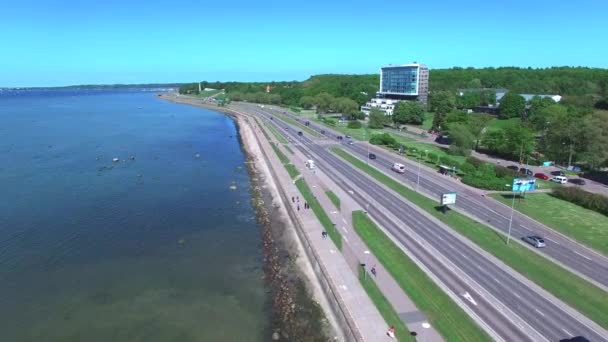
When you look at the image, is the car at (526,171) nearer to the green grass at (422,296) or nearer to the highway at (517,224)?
the highway at (517,224)

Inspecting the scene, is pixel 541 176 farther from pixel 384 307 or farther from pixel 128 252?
pixel 128 252

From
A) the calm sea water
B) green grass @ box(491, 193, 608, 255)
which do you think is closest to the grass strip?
the calm sea water

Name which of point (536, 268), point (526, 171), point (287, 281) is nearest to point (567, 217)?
point (536, 268)

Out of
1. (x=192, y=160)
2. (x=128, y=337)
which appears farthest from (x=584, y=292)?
(x=192, y=160)

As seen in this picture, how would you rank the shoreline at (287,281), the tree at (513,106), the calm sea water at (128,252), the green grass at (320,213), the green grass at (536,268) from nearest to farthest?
the green grass at (536,268) → the shoreline at (287,281) → the calm sea water at (128,252) → the green grass at (320,213) → the tree at (513,106)

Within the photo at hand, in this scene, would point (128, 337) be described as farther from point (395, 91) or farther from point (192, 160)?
A: point (395, 91)

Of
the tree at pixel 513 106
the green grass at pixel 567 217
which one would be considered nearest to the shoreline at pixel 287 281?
the green grass at pixel 567 217

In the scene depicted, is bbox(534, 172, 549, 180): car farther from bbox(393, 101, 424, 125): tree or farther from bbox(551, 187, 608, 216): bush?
bbox(393, 101, 424, 125): tree
